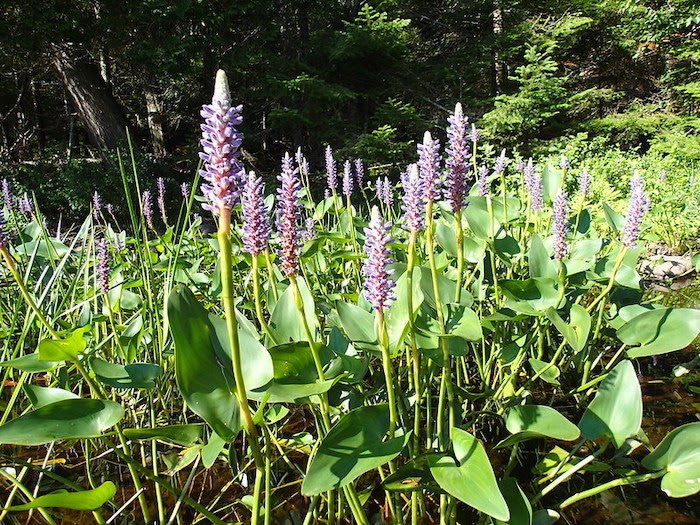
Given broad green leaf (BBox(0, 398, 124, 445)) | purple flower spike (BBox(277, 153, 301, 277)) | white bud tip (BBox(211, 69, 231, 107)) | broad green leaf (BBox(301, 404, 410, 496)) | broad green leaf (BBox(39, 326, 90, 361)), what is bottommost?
broad green leaf (BBox(301, 404, 410, 496))

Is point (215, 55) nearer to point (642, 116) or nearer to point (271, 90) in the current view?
point (271, 90)

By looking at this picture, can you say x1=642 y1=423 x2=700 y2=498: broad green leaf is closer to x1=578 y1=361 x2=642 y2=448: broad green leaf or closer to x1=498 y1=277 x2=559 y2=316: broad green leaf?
x1=578 y1=361 x2=642 y2=448: broad green leaf

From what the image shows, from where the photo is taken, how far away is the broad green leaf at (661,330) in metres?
1.42

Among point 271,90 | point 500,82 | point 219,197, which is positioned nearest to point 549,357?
point 219,197

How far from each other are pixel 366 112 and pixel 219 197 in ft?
38.2

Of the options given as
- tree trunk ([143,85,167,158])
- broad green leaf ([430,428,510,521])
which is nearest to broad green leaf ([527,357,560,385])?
broad green leaf ([430,428,510,521])

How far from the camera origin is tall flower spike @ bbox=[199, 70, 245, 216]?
0.74 m

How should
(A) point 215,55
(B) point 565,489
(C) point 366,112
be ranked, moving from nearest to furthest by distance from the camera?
1. (B) point 565,489
2. (A) point 215,55
3. (C) point 366,112

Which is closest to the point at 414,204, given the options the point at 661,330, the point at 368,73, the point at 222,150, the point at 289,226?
the point at 289,226

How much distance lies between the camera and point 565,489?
1.66 m

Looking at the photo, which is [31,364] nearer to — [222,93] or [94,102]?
[222,93]

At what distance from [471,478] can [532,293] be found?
0.86 metres

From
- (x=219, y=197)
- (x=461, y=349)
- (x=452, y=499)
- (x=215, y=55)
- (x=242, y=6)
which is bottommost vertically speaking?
A: (x=452, y=499)

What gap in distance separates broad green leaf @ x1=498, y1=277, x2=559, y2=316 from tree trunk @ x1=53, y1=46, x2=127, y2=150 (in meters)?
9.97
